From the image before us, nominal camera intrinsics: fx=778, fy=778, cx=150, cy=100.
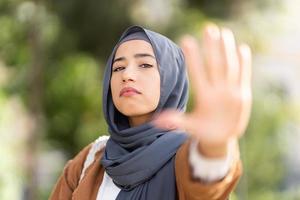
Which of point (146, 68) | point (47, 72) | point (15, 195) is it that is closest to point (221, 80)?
point (146, 68)

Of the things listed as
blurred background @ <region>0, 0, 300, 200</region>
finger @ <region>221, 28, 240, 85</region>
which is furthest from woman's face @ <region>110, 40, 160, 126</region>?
blurred background @ <region>0, 0, 300, 200</region>

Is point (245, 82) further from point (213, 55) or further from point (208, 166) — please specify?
point (208, 166)

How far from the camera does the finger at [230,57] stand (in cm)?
139

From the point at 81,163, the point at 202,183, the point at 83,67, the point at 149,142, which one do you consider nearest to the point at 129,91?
the point at 149,142

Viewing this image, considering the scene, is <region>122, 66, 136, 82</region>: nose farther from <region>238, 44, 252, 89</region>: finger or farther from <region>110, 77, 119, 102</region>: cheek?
<region>238, 44, 252, 89</region>: finger

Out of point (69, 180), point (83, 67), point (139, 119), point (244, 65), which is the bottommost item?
point (69, 180)

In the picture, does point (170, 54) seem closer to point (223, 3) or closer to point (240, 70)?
point (240, 70)

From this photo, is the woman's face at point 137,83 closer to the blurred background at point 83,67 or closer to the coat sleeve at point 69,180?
the coat sleeve at point 69,180

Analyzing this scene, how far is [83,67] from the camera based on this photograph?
877cm

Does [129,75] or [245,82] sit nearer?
Answer: [245,82]

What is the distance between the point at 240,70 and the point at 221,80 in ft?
0.15

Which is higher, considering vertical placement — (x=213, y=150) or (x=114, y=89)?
(x=114, y=89)

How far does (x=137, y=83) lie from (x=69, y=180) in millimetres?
343

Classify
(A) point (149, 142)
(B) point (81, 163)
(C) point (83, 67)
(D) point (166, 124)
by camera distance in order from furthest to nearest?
(C) point (83, 67), (B) point (81, 163), (A) point (149, 142), (D) point (166, 124)
